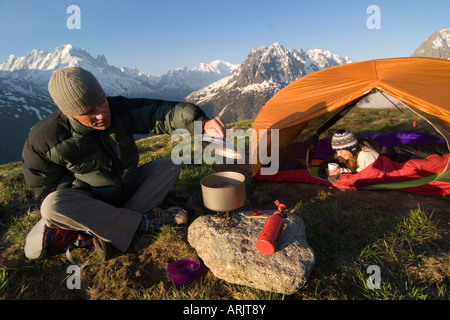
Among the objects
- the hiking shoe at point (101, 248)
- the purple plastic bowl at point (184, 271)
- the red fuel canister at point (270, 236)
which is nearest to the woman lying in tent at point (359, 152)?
the red fuel canister at point (270, 236)

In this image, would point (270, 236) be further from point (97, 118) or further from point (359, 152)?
point (359, 152)

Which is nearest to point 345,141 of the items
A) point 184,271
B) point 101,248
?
point 184,271

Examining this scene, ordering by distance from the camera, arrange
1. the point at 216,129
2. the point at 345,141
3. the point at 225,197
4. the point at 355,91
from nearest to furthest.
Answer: the point at 216,129 → the point at 225,197 → the point at 355,91 → the point at 345,141

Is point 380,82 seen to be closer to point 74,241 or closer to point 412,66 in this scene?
point 412,66

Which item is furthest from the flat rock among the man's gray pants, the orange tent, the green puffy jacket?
the orange tent

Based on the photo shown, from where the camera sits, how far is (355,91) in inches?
194

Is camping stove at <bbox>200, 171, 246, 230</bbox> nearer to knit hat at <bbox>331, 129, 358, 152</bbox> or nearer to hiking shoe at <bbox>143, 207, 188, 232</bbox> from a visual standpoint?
hiking shoe at <bbox>143, 207, 188, 232</bbox>

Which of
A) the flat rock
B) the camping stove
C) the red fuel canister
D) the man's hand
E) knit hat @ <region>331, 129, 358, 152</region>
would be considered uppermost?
the man's hand

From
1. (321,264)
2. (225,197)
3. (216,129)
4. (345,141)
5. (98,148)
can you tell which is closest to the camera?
(216,129)

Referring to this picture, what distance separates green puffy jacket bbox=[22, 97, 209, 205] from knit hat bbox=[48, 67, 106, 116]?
1.29 feet

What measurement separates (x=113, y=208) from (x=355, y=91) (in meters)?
4.58

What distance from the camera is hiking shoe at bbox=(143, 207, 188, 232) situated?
3889mm
